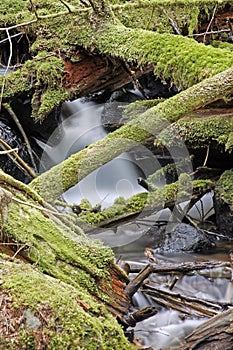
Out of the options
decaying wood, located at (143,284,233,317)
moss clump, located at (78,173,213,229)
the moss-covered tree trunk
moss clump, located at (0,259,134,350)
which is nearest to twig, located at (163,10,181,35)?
the moss-covered tree trunk

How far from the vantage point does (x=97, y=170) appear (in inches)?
281

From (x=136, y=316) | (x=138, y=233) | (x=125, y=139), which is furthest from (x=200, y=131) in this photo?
(x=136, y=316)

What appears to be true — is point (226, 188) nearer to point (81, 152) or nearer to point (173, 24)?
point (81, 152)

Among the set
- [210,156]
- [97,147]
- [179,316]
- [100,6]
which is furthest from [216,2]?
[179,316]

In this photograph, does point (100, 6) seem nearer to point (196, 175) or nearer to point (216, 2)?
point (216, 2)

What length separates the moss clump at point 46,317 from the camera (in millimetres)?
1884

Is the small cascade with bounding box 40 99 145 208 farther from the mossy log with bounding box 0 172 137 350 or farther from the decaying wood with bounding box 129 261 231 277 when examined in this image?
the mossy log with bounding box 0 172 137 350

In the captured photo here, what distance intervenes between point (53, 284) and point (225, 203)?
3.94 m

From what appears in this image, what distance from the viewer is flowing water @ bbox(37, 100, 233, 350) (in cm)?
356

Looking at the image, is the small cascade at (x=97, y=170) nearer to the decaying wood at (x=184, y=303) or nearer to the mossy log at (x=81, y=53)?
the mossy log at (x=81, y=53)

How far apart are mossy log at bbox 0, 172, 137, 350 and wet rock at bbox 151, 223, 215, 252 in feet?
8.66

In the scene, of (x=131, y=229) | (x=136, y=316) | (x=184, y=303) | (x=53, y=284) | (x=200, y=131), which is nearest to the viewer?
(x=53, y=284)

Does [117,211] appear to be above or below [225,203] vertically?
above

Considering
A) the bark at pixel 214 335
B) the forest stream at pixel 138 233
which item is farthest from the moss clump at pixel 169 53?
the bark at pixel 214 335
